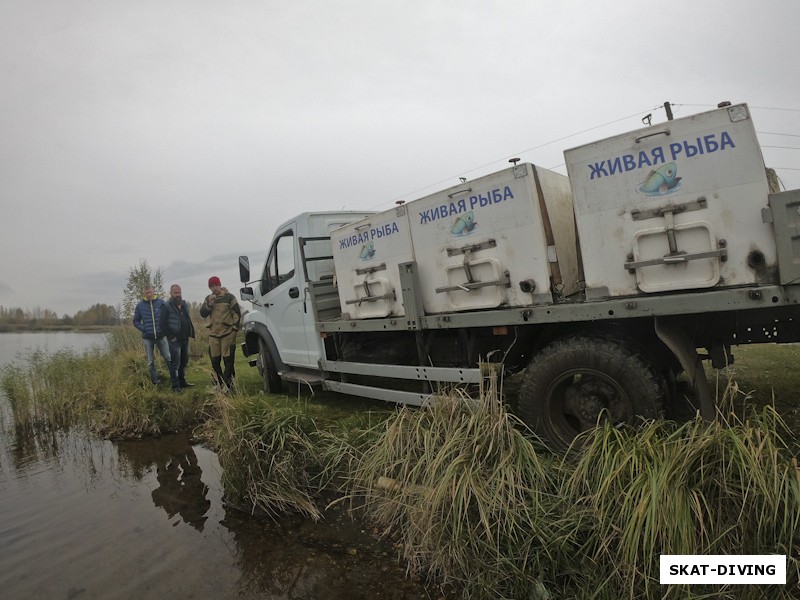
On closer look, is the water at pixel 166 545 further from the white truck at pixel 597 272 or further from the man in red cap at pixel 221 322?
the man in red cap at pixel 221 322

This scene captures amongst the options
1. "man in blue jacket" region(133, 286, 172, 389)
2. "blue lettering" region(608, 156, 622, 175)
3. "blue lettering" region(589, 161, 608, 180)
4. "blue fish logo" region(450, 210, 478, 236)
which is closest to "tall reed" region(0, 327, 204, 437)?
"man in blue jacket" region(133, 286, 172, 389)

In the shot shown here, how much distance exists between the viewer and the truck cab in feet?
21.8

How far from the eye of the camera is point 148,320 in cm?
857

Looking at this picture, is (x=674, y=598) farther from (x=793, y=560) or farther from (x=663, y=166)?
(x=663, y=166)

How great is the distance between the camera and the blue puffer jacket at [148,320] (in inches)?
336

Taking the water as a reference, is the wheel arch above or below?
above

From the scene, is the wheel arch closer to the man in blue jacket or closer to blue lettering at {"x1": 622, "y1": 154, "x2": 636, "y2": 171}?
the man in blue jacket

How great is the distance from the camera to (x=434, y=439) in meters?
3.36

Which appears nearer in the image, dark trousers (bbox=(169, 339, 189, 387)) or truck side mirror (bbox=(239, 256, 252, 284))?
truck side mirror (bbox=(239, 256, 252, 284))

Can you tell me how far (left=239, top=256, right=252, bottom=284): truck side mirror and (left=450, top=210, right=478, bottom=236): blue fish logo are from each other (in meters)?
4.31

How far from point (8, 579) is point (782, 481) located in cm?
491

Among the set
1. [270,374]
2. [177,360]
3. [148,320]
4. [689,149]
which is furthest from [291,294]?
[689,149]

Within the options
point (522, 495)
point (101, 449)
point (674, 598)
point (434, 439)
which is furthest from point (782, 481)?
point (101, 449)

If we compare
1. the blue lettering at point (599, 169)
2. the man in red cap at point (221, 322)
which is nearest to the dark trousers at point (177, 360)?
the man in red cap at point (221, 322)
